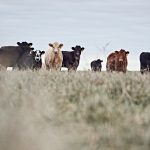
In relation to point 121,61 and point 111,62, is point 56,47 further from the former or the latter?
point 121,61

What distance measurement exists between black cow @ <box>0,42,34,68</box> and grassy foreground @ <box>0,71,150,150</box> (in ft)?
77.5

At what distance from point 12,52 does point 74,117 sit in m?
27.8

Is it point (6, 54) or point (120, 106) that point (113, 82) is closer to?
point (120, 106)

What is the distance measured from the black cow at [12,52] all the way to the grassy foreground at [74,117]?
23.6 meters

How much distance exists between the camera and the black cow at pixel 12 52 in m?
32.0

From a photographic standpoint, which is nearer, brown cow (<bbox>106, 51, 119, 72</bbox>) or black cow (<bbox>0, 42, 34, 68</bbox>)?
brown cow (<bbox>106, 51, 119, 72</bbox>)

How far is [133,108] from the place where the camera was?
654cm

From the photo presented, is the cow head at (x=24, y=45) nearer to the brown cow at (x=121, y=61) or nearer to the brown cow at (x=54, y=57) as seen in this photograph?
the brown cow at (x=54, y=57)

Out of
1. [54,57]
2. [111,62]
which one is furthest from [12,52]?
[111,62]

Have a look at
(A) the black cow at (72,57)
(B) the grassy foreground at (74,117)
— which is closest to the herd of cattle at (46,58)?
(A) the black cow at (72,57)

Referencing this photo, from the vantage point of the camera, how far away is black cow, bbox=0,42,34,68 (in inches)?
1259

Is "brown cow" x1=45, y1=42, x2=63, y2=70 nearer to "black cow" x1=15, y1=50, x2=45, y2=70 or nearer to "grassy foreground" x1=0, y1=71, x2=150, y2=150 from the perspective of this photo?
"black cow" x1=15, y1=50, x2=45, y2=70

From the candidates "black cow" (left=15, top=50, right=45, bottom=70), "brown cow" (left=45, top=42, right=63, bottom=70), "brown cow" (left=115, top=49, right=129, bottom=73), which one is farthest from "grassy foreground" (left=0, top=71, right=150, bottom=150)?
"black cow" (left=15, top=50, right=45, bottom=70)

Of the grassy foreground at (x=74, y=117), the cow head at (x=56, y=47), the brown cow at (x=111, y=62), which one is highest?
the cow head at (x=56, y=47)
